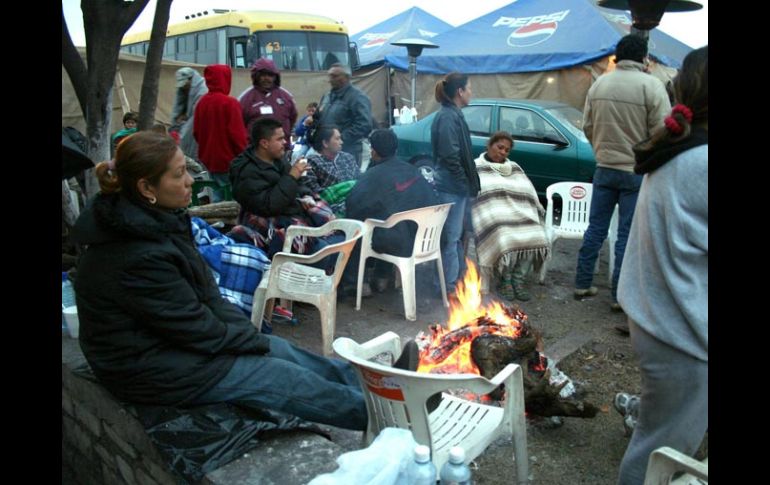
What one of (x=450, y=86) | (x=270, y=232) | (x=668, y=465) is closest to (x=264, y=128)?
(x=270, y=232)

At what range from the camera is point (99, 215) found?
8.09ft

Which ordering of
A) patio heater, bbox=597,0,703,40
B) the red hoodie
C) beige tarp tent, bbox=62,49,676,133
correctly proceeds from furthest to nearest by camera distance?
beige tarp tent, bbox=62,49,676,133 → the red hoodie → patio heater, bbox=597,0,703,40

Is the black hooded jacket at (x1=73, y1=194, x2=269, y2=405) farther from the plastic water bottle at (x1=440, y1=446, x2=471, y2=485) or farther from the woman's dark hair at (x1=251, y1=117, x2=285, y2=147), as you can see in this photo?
the woman's dark hair at (x1=251, y1=117, x2=285, y2=147)

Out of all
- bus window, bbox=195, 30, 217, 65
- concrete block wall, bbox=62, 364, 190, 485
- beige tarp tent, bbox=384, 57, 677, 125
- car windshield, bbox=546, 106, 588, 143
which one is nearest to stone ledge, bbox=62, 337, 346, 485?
concrete block wall, bbox=62, 364, 190, 485

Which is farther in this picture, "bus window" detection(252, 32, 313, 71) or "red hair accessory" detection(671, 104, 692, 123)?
"bus window" detection(252, 32, 313, 71)

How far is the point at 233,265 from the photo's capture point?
4.32 meters

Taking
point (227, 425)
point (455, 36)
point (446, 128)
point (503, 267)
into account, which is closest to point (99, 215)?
point (227, 425)

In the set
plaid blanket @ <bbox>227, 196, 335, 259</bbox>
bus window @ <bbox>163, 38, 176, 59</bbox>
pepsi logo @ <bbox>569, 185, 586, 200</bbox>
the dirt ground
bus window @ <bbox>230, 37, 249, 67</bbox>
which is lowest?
the dirt ground

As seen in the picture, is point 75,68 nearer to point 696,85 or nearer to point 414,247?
point 414,247

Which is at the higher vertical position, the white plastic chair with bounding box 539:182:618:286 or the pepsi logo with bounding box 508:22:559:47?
the pepsi logo with bounding box 508:22:559:47

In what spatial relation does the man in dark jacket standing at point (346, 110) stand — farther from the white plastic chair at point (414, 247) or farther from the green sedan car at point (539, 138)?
the white plastic chair at point (414, 247)

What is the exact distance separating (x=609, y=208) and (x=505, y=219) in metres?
0.97

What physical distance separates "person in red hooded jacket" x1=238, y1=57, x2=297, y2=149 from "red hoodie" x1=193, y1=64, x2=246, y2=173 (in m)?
0.45

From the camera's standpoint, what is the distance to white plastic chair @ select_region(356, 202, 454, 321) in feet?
16.4
